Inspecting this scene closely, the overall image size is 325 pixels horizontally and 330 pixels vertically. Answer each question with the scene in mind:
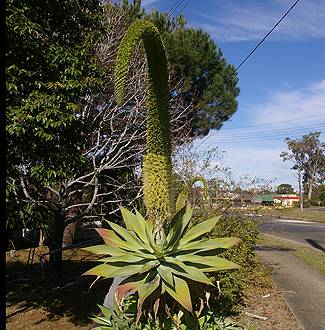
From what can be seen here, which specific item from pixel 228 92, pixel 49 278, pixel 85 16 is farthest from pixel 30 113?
pixel 228 92

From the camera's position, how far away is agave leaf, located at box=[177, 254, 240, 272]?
3420 millimetres

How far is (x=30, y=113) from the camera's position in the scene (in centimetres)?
521

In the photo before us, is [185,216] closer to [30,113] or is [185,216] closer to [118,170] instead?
[30,113]

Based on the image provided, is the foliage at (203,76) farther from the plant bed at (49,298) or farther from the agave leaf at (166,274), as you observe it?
the agave leaf at (166,274)

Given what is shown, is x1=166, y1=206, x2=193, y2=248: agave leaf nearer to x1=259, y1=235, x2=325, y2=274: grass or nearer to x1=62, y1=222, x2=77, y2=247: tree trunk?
x1=259, y1=235, x2=325, y2=274: grass

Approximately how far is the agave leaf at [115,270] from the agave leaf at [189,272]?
28 centimetres

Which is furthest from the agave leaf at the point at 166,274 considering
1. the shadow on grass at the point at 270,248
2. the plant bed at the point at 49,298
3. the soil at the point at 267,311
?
the shadow on grass at the point at 270,248

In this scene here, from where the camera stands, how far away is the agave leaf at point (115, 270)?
3416 mm

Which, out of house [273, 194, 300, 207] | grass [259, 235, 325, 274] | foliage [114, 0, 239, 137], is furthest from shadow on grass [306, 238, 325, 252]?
foliage [114, 0, 239, 137]

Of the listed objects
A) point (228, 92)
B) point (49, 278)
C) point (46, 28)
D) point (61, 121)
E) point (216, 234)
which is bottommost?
point (49, 278)

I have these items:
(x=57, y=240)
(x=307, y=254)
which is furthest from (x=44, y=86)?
(x=307, y=254)

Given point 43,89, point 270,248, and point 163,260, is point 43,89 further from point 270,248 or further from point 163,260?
point 270,248

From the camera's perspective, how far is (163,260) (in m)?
3.46

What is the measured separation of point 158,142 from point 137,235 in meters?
1.28
